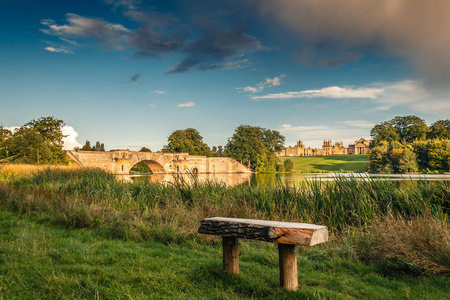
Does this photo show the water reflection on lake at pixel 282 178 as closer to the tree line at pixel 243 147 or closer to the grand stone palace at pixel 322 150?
the tree line at pixel 243 147

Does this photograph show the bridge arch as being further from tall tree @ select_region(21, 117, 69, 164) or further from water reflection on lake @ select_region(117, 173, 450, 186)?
tall tree @ select_region(21, 117, 69, 164)

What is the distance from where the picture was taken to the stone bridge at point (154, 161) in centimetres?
3909

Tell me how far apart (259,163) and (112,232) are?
169 ft

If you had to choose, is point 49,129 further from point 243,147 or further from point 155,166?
point 243,147

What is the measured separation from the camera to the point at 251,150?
57.2 m

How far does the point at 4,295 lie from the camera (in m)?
2.72

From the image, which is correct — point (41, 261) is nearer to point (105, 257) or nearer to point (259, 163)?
point (105, 257)

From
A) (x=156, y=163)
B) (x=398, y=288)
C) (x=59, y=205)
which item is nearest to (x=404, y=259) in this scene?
(x=398, y=288)

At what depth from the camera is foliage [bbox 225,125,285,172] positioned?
56.6 m

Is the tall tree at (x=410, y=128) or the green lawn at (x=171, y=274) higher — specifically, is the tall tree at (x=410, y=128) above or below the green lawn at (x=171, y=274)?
above

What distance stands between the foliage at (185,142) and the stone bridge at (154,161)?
15.4ft

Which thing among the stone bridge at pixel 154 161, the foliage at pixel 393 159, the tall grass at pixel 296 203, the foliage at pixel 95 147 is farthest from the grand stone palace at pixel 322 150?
the tall grass at pixel 296 203

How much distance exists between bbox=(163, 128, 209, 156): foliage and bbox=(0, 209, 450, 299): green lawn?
52.1 m

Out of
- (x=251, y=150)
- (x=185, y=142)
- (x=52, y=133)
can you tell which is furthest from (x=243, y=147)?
(x=52, y=133)
